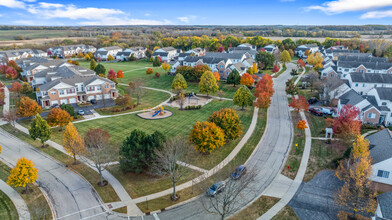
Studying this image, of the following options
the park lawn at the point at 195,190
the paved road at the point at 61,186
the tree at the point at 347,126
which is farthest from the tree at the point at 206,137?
the tree at the point at 347,126

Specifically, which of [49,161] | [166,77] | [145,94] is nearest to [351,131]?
[49,161]

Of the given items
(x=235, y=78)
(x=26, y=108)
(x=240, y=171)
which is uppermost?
(x=235, y=78)

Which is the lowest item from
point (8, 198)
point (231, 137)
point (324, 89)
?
point (8, 198)

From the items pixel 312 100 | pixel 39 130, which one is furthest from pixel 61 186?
pixel 312 100

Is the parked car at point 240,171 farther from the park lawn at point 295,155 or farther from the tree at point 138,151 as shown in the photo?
the tree at point 138,151

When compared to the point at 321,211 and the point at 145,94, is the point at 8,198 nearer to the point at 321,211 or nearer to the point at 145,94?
the point at 321,211

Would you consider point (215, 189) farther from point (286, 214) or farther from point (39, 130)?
point (39, 130)

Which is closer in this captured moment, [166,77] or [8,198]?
[8,198]
